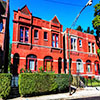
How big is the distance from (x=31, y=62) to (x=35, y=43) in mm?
3120

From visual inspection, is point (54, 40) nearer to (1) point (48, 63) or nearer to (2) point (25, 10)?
(1) point (48, 63)

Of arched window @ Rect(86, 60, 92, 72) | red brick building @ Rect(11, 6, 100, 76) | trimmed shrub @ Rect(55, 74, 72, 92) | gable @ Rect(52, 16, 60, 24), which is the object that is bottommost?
trimmed shrub @ Rect(55, 74, 72, 92)

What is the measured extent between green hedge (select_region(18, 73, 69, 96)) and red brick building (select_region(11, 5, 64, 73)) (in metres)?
4.60

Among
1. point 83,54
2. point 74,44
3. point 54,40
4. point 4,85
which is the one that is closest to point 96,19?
point 74,44

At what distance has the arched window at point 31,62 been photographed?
15223 mm

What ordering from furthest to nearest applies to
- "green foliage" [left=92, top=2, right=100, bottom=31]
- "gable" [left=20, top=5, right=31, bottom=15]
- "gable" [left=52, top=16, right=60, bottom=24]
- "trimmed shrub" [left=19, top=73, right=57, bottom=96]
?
"green foliage" [left=92, top=2, right=100, bottom=31], "gable" [left=52, top=16, right=60, bottom=24], "gable" [left=20, top=5, right=31, bottom=15], "trimmed shrub" [left=19, top=73, right=57, bottom=96]

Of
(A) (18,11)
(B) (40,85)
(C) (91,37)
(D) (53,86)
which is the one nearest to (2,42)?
(A) (18,11)

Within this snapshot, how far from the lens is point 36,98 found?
9.39 m

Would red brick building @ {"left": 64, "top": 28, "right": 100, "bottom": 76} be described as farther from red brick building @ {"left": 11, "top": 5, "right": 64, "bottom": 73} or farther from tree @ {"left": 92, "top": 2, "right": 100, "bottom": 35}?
red brick building @ {"left": 11, "top": 5, "right": 64, "bottom": 73}

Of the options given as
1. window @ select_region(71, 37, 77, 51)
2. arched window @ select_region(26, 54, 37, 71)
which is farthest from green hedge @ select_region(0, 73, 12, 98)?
window @ select_region(71, 37, 77, 51)

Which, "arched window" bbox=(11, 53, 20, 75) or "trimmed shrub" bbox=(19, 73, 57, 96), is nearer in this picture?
"trimmed shrub" bbox=(19, 73, 57, 96)

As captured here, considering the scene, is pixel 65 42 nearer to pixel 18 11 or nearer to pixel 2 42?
pixel 18 11

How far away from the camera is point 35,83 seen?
1017cm

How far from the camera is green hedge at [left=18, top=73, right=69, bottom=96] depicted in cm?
973
